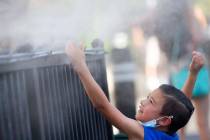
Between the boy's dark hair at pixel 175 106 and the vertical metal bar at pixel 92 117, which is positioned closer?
the boy's dark hair at pixel 175 106

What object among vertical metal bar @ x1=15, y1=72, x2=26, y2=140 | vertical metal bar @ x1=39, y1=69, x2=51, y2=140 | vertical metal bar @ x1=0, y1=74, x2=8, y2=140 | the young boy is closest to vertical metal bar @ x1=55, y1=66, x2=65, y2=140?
vertical metal bar @ x1=39, y1=69, x2=51, y2=140

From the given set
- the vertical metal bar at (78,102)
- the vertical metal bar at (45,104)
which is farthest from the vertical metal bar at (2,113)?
the vertical metal bar at (78,102)

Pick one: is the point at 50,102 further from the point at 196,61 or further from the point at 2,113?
the point at 196,61

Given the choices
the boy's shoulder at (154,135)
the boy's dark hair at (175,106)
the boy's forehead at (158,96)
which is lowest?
the boy's shoulder at (154,135)

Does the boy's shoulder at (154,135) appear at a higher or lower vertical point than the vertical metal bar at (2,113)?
lower

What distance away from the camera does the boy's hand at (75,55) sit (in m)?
3.40

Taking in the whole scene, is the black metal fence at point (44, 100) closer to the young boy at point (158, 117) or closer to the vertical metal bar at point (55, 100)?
the vertical metal bar at point (55, 100)

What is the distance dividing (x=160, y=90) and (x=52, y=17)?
1296 mm

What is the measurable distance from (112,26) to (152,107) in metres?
2.20

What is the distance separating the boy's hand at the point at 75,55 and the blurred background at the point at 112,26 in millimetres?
188

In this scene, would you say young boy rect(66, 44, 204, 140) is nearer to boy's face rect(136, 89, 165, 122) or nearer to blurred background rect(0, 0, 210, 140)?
boy's face rect(136, 89, 165, 122)

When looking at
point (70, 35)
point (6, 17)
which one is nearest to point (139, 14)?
point (70, 35)

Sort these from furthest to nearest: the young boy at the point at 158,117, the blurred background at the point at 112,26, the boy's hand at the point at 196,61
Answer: the boy's hand at the point at 196,61 < the blurred background at the point at 112,26 < the young boy at the point at 158,117

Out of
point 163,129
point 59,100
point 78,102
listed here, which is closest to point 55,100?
point 59,100
